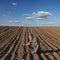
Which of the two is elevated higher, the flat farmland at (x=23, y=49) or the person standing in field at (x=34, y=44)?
the person standing in field at (x=34, y=44)

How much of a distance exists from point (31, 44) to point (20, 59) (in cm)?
168

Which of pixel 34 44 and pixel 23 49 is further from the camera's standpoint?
pixel 23 49

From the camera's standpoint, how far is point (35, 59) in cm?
959

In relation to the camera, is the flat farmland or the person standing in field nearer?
the flat farmland

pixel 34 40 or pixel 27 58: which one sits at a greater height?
pixel 34 40

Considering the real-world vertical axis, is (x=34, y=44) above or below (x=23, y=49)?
above

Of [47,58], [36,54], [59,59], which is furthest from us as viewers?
[36,54]

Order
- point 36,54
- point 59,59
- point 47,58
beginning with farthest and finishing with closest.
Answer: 1. point 36,54
2. point 47,58
3. point 59,59

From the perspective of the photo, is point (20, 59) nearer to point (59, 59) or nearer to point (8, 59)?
point (8, 59)

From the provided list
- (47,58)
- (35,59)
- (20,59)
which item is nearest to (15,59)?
(20,59)

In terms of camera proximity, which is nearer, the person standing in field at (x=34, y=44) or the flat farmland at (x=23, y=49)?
the flat farmland at (x=23, y=49)

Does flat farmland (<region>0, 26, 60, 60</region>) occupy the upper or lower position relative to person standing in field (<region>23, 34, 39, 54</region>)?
lower

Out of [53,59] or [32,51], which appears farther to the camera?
[32,51]

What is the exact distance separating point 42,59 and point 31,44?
5.24ft
